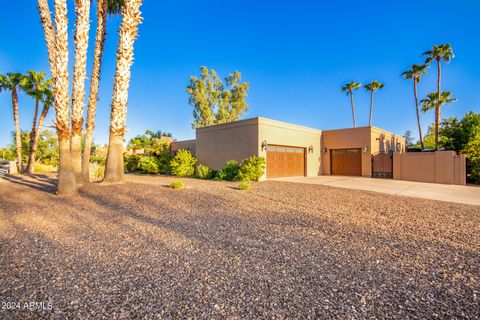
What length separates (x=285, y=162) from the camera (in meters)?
15.8

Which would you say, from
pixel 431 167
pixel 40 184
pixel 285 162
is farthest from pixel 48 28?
pixel 431 167

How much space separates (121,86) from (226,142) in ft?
24.3

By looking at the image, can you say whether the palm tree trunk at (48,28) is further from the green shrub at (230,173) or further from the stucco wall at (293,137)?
the stucco wall at (293,137)

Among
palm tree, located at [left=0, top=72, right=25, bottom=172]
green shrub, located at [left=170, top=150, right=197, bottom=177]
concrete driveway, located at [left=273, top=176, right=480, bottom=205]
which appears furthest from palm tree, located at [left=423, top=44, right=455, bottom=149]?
palm tree, located at [left=0, top=72, right=25, bottom=172]

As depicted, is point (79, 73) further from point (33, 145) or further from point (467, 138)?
point (467, 138)

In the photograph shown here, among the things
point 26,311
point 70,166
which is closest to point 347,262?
point 26,311

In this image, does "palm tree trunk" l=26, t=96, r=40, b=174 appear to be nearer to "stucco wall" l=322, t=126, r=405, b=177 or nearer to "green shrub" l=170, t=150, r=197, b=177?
"green shrub" l=170, t=150, r=197, b=177

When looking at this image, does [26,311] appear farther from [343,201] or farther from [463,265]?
[343,201]

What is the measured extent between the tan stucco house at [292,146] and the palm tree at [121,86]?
696 cm

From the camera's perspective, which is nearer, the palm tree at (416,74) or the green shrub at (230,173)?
the green shrub at (230,173)

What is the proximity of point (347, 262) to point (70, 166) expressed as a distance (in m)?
9.64

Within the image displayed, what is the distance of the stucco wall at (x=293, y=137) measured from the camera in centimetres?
1391

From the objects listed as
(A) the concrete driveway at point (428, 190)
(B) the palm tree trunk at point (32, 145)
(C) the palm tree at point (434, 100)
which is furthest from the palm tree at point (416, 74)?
(B) the palm tree trunk at point (32, 145)

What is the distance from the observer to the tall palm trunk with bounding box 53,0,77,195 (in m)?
8.07
